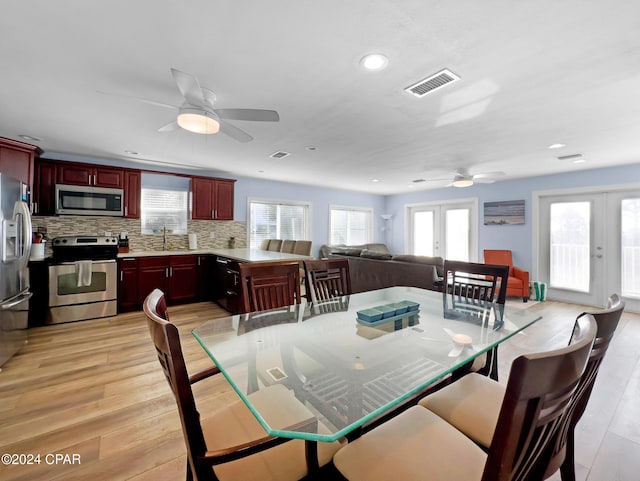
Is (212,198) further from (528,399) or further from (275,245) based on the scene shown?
(528,399)

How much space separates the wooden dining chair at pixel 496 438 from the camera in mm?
559

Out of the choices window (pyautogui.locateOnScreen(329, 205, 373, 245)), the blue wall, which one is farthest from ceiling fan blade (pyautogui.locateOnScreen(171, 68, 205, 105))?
the blue wall

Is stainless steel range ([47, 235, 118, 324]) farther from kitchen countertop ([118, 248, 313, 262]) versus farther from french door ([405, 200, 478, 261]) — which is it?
french door ([405, 200, 478, 261])

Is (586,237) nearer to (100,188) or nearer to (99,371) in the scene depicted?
(99,371)

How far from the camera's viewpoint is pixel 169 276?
180 inches

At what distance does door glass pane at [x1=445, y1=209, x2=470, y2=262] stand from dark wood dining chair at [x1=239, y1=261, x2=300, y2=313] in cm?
592

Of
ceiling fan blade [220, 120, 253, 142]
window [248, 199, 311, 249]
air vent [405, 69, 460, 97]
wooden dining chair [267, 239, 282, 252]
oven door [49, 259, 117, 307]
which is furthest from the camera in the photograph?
window [248, 199, 311, 249]

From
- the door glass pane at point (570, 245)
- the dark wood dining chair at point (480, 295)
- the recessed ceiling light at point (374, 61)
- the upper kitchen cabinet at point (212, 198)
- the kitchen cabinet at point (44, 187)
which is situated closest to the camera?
the recessed ceiling light at point (374, 61)

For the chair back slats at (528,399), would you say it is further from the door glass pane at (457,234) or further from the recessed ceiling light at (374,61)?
the door glass pane at (457,234)

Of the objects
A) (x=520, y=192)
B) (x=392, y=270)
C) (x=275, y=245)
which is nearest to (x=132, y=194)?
(x=275, y=245)

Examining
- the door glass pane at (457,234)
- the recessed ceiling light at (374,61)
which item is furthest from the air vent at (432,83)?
the door glass pane at (457,234)

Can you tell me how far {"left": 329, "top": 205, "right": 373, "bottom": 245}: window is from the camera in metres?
7.64

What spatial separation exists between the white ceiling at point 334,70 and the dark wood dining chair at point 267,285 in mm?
1413

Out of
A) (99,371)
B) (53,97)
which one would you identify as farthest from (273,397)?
(53,97)
